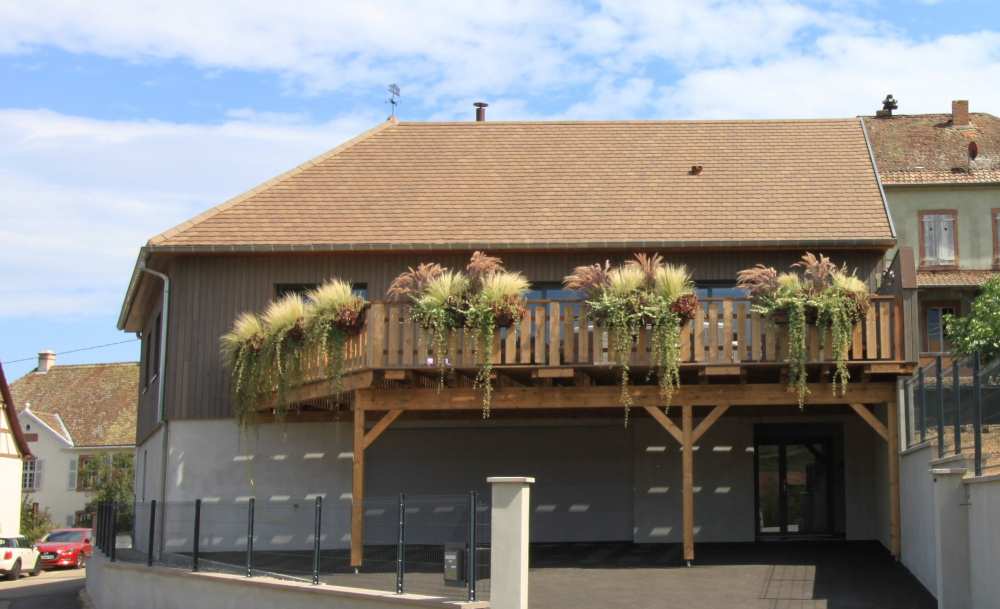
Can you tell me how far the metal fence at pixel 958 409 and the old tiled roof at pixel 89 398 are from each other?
4220cm

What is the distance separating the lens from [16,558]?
117 ft

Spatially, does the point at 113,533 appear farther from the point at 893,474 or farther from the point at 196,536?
the point at 893,474

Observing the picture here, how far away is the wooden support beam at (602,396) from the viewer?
18703 mm

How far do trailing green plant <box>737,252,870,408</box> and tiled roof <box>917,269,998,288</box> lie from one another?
21.5 meters

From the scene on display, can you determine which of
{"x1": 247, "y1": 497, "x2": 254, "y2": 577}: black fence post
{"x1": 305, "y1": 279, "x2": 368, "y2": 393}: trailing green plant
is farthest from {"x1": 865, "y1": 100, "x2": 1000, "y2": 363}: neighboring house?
Result: {"x1": 247, "y1": 497, "x2": 254, "y2": 577}: black fence post

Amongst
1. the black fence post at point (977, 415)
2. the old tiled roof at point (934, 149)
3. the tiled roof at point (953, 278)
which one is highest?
the old tiled roof at point (934, 149)

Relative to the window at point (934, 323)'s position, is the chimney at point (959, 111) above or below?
above

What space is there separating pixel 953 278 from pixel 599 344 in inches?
943

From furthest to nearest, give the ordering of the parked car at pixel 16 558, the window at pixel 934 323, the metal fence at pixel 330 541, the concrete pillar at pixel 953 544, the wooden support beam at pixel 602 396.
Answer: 1. the window at pixel 934 323
2. the parked car at pixel 16 558
3. the wooden support beam at pixel 602 396
4. the metal fence at pixel 330 541
5. the concrete pillar at pixel 953 544

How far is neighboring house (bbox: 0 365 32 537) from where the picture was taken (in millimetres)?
46031

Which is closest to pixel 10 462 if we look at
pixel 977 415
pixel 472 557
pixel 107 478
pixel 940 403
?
pixel 107 478

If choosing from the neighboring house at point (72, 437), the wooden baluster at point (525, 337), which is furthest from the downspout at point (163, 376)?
the neighboring house at point (72, 437)

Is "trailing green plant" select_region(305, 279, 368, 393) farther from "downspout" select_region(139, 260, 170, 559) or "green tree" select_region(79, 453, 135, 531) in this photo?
"green tree" select_region(79, 453, 135, 531)

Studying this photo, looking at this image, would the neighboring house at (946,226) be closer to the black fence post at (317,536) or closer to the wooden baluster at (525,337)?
the wooden baluster at (525,337)
